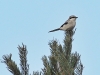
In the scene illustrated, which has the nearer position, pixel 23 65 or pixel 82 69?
pixel 82 69

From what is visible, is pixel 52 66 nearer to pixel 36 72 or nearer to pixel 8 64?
pixel 36 72

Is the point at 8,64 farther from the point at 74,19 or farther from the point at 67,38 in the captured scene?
the point at 74,19

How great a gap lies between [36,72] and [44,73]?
0.30 feet

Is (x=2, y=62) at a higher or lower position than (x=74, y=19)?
lower

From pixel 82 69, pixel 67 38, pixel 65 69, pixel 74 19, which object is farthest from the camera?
pixel 74 19

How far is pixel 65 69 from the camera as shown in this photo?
2.69 m

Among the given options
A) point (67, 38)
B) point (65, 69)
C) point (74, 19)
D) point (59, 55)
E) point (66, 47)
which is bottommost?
point (65, 69)

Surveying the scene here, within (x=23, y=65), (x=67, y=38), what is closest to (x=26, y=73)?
(x=23, y=65)

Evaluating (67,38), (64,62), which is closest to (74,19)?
(67,38)

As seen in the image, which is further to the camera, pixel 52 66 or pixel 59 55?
pixel 52 66

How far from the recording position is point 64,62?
8.98 feet

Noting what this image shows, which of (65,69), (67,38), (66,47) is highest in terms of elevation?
(67,38)

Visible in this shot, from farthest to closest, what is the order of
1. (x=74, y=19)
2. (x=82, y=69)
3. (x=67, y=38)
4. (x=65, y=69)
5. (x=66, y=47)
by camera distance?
(x=74, y=19), (x=67, y=38), (x=66, y=47), (x=82, y=69), (x=65, y=69)

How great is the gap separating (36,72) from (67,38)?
3.12ft
